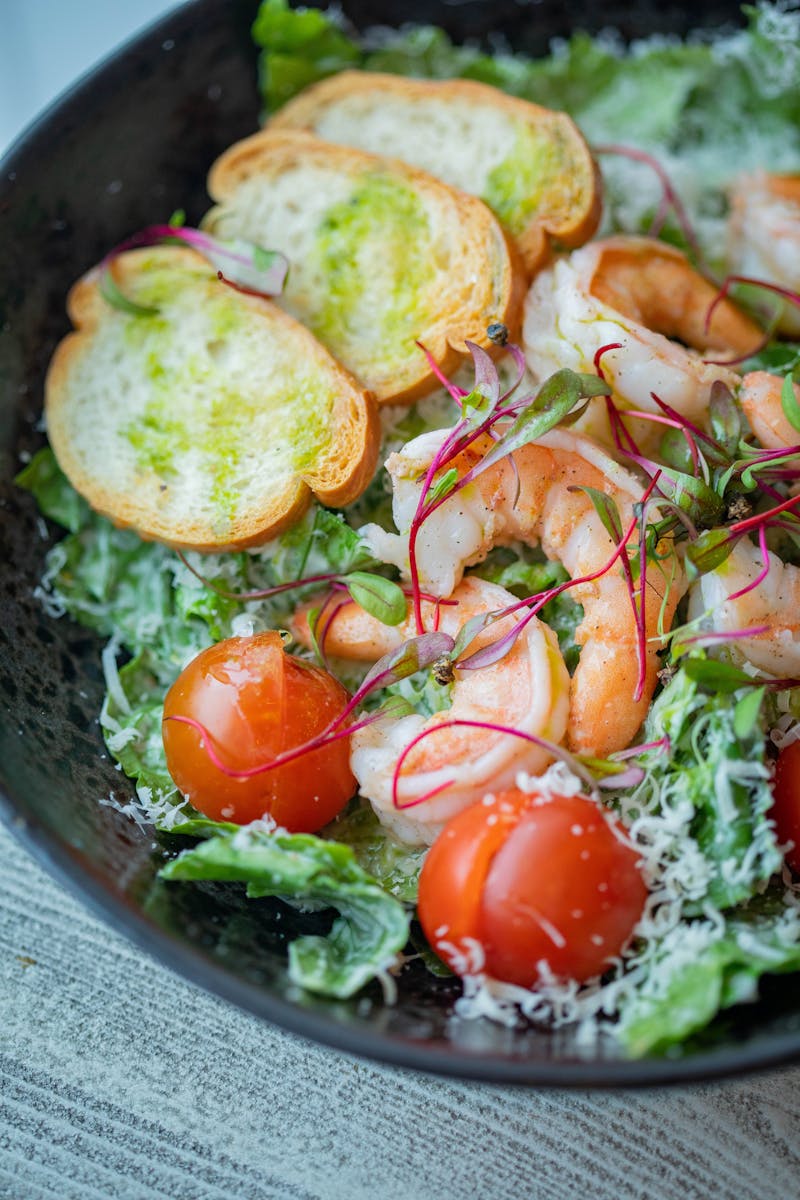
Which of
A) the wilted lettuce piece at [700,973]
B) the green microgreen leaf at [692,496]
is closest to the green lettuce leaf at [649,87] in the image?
the green microgreen leaf at [692,496]

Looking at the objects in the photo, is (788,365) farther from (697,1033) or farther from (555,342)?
(697,1033)

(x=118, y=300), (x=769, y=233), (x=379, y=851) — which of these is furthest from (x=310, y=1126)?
(x=769, y=233)

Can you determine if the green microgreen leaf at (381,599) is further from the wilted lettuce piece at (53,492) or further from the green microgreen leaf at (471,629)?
the wilted lettuce piece at (53,492)

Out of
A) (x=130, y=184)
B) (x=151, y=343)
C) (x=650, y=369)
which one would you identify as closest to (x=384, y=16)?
(x=130, y=184)

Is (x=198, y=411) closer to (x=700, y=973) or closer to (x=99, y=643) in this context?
(x=99, y=643)

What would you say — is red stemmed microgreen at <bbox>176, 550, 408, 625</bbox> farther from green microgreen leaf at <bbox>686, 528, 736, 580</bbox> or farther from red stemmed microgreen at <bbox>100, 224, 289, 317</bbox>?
red stemmed microgreen at <bbox>100, 224, 289, 317</bbox>

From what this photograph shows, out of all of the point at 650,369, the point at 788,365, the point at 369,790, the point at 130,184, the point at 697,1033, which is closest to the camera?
the point at 697,1033
